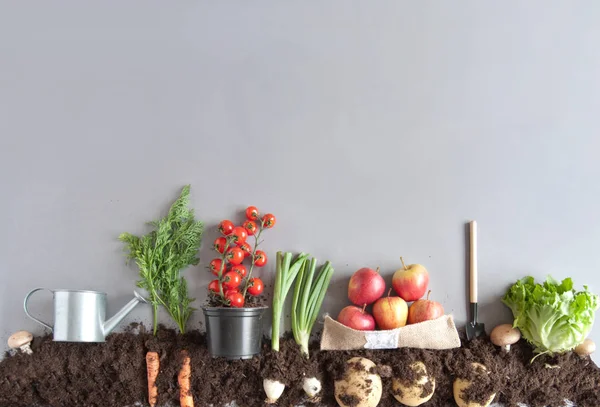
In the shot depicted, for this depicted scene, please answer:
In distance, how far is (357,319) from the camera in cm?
178

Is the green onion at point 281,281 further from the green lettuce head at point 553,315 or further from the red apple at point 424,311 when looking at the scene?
the green lettuce head at point 553,315

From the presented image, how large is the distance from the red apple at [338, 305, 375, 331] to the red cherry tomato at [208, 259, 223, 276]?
0.50 meters

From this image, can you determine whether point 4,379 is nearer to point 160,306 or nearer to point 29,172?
point 160,306

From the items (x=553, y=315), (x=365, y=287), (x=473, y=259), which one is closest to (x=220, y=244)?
(x=365, y=287)

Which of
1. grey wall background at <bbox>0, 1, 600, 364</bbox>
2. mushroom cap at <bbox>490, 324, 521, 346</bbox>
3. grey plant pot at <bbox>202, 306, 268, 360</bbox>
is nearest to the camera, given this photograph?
Result: grey plant pot at <bbox>202, 306, 268, 360</bbox>

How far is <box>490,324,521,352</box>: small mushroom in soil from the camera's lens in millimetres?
1787

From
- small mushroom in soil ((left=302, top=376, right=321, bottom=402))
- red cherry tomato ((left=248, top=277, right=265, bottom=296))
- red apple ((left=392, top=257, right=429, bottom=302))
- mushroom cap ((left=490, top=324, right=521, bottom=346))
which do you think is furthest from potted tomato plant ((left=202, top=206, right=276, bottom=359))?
mushroom cap ((left=490, top=324, right=521, bottom=346))

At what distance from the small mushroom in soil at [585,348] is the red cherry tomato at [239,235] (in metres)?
1.35

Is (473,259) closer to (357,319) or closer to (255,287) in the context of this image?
(357,319)

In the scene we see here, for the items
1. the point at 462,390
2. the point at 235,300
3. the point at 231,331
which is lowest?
the point at 462,390

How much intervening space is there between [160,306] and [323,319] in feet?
2.16

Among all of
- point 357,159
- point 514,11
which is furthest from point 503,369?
point 514,11

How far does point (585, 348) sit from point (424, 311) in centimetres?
63

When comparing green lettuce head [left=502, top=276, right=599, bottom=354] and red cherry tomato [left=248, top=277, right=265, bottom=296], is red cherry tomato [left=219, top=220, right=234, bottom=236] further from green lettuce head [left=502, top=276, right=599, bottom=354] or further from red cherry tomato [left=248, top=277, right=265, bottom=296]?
green lettuce head [left=502, top=276, right=599, bottom=354]
